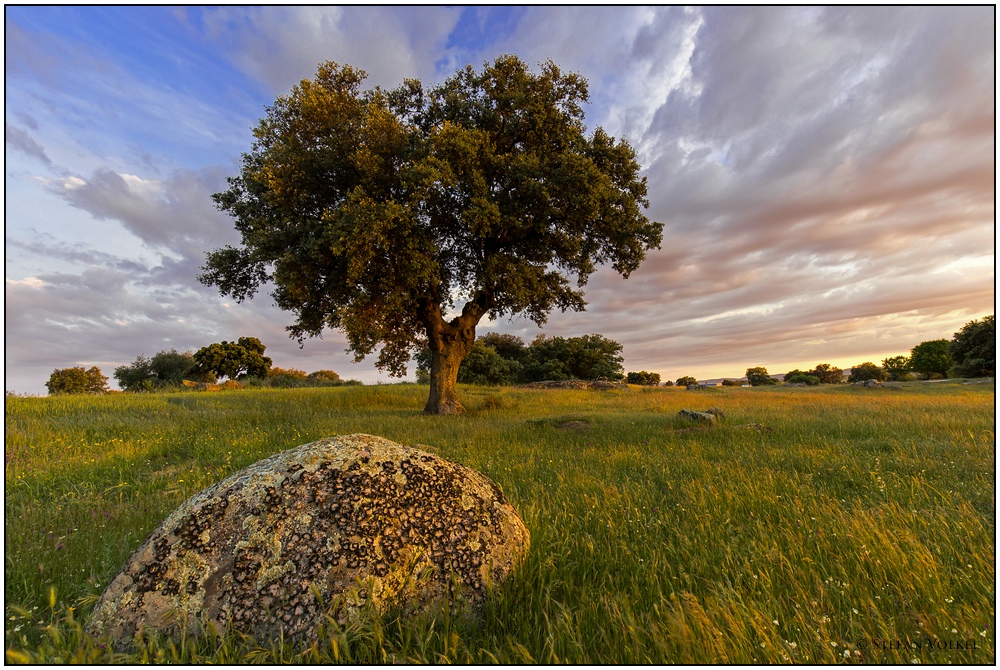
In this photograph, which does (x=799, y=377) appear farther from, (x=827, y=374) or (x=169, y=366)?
(x=169, y=366)

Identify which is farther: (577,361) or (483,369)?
(577,361)

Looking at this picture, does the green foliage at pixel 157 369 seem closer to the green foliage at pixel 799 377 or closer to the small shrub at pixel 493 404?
the small shrub at pixel 493 404

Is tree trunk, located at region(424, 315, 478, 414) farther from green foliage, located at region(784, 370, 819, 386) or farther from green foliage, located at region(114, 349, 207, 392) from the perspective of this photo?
green foliage, located at region(784, 370, 819, 386)

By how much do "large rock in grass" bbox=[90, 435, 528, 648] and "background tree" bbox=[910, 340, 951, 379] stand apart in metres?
88.9

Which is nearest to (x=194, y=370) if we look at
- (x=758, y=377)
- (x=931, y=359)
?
(x=758, y=377)

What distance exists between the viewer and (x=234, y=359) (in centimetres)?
6956

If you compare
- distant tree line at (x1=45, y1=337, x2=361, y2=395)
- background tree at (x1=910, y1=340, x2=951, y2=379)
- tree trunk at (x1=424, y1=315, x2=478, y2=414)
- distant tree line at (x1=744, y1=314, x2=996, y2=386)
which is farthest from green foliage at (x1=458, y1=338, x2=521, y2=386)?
background tree at (x1=910, y1=340, x2=951, y2=379)

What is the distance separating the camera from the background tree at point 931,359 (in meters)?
68.4

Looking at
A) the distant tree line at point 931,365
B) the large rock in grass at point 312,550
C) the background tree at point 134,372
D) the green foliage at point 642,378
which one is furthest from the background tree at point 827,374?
the background tree at point 134,372

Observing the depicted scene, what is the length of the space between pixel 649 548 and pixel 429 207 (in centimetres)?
1847

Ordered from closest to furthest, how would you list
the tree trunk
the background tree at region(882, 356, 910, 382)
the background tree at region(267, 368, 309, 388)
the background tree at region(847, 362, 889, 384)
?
the tree trunk
the background tree at region(267, 368, 309, 388)
the background tree at region(847, 362, 889, 384)
the background tree at region(882, 356, 910, 382)

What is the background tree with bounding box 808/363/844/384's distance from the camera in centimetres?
→ 6706

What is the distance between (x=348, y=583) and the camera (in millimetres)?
3311

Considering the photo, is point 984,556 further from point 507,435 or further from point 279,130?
point 279,130
